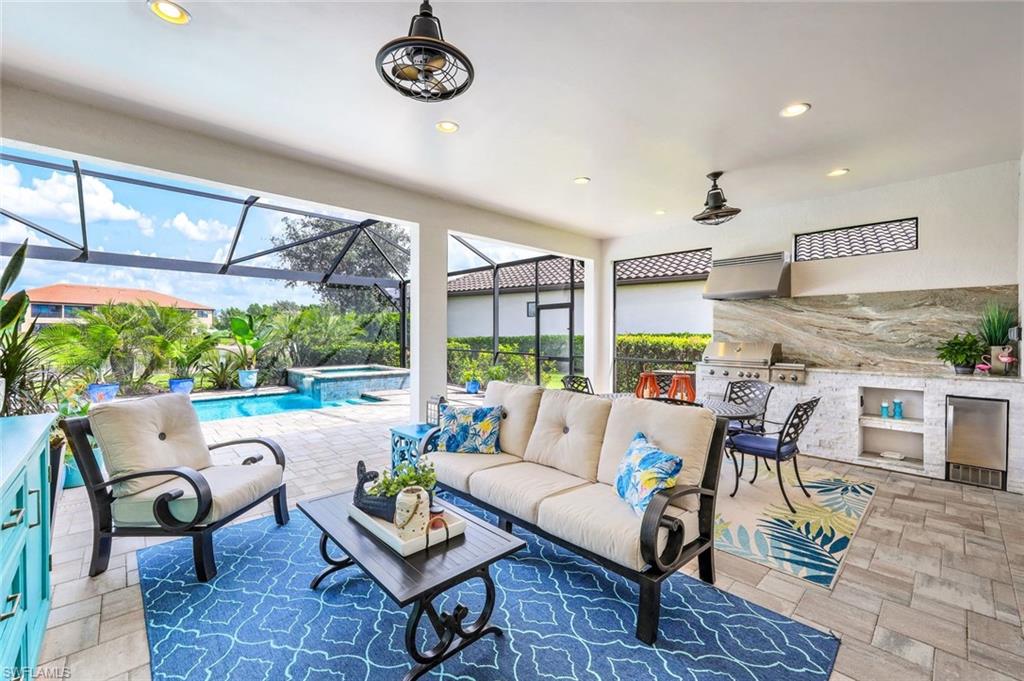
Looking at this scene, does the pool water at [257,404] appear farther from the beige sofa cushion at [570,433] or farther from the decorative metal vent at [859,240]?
the decorative metal vent at [859,240]

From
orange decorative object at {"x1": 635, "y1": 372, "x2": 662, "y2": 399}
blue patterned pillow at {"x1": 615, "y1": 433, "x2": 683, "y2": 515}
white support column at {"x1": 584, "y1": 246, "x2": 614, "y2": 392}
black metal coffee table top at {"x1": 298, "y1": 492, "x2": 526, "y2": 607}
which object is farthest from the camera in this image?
white support column at {"x1": 584, "y1": 246, "x2": 614, "y2": 392}

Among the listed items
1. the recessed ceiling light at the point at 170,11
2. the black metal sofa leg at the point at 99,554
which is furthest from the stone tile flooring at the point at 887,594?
the recessed ceiling light at the point at 170,11

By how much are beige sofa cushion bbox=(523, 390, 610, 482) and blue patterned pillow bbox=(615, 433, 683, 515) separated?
27 centimetres

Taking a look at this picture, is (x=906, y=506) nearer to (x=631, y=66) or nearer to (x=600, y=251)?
(x=631, y=66)


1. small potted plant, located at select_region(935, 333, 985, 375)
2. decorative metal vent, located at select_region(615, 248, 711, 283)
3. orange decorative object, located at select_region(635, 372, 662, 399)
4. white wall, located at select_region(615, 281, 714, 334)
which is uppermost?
decorative metal vent, located at select_region(615, 248, 711, 283)

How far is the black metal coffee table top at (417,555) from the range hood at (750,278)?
477cm

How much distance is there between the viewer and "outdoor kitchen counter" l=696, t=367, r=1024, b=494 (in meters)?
3.93

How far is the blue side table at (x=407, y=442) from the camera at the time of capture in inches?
148

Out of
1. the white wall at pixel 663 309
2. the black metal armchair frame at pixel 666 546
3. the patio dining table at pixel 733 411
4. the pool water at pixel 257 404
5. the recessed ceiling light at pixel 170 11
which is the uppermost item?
the recessed ceiling light at pixel 170 11

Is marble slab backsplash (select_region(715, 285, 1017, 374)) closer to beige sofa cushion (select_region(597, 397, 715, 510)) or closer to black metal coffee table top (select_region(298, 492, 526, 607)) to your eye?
beige sofa cushion (select_region(597, 397, 715, 510))

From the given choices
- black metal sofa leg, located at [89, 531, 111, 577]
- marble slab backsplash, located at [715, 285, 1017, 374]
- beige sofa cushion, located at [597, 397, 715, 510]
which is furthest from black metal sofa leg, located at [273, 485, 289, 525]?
marble slab backsplash, located at [715, 285, 1017, 374]

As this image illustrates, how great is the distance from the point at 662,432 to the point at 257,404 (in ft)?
28.9

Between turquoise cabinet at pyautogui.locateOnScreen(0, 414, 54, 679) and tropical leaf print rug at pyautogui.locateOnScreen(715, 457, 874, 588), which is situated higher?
turquoise cabinet at pyautogui.locateOnScreen(0, 414, 54, 679)

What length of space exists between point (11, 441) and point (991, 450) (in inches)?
268
